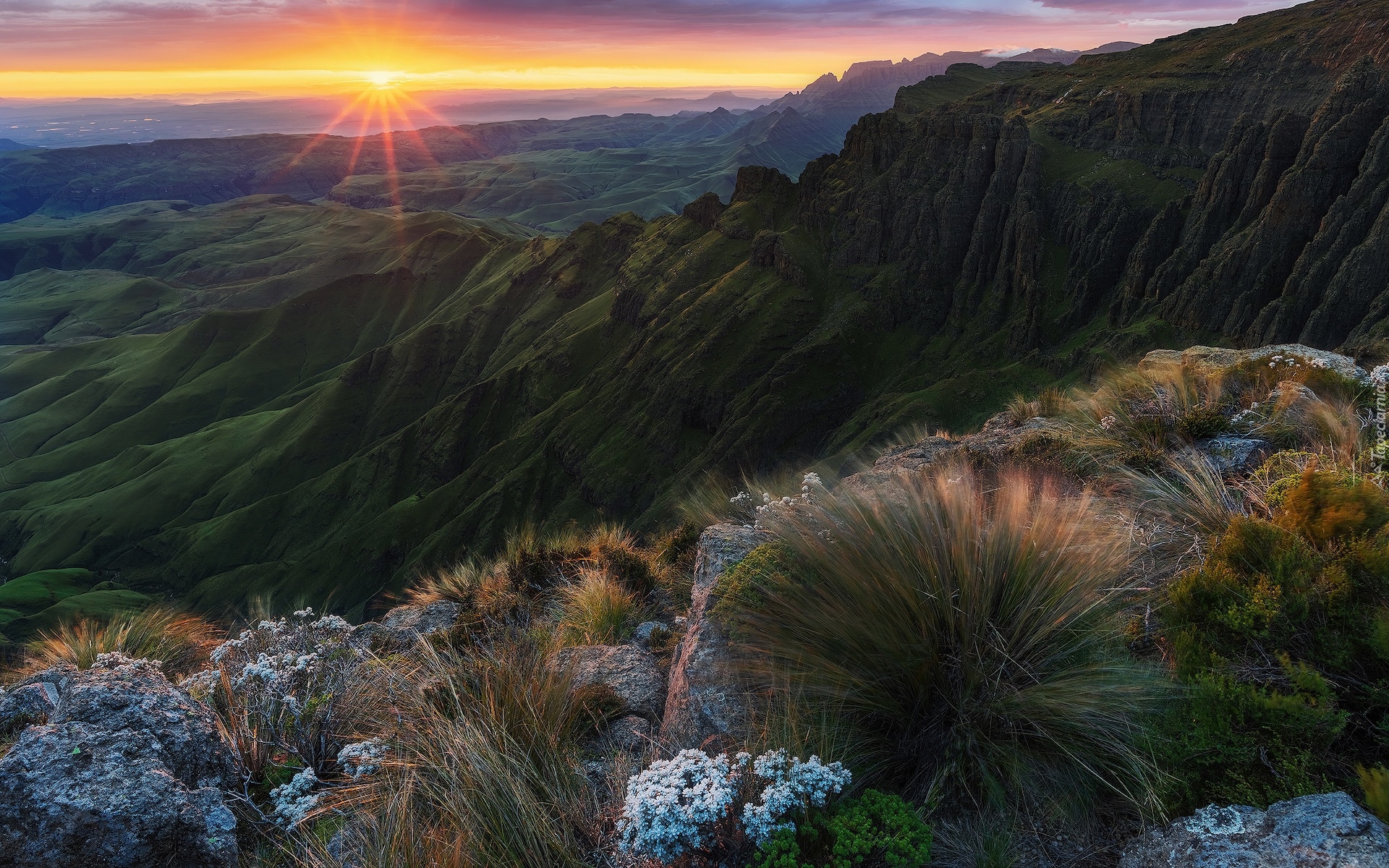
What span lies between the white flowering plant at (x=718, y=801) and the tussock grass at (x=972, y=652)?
0.56 metres

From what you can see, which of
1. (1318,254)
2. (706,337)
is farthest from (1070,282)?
(706,337)

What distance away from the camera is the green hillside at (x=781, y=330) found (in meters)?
66.8

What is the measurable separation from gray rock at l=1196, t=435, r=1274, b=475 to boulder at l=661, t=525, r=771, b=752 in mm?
3924

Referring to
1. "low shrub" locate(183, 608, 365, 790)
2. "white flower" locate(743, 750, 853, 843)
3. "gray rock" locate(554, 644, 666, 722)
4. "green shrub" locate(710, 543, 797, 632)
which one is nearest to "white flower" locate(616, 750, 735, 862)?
"white flower" locate(743, 750, 853, 843)

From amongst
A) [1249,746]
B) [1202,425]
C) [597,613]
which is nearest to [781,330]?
[1202,425]

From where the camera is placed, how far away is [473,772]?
3172 mm

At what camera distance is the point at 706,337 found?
104 m

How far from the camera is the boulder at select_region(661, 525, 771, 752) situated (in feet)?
12.0

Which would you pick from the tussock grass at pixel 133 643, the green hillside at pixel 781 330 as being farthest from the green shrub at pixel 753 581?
the green hillside at pixel 781 330

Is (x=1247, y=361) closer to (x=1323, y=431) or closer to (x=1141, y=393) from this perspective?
(x=1141, y=393)

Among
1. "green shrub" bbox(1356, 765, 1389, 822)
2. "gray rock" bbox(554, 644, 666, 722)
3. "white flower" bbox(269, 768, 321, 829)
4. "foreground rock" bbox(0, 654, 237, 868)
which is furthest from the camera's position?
"gray rock" bbox(554, 644, 666, 722)

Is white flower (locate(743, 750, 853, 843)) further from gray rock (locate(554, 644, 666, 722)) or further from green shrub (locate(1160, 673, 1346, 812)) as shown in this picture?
gray rock (locate(554, 644, 666, 722))

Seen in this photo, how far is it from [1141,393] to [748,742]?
23.8ft

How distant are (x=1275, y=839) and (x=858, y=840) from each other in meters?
1.42
